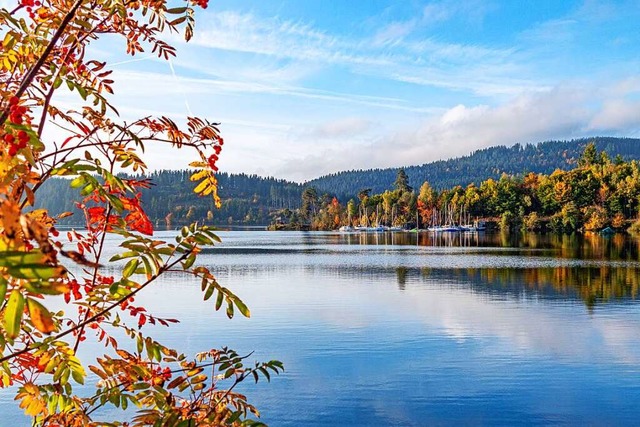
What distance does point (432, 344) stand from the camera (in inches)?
643

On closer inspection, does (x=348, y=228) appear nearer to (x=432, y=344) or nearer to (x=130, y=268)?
(x=432, y=344)

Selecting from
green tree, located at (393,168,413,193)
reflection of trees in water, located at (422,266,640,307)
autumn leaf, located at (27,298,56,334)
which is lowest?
reflection of trees in water, located at (422,266,640,307)

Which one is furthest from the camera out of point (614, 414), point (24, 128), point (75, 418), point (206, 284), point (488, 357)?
point (488, 357)

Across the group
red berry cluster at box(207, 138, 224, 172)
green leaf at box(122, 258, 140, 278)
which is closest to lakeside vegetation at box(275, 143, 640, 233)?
red berry cluster at box(207, 138, 224, 172)

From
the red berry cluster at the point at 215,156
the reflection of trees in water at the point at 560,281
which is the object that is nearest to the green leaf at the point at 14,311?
the red berry cluster at the point at 215,156

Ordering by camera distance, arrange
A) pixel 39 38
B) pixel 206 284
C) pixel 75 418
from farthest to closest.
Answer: pixel 75 418
pixel 39 38
pixel 206 284

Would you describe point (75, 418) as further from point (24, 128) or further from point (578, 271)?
point (578, 271)

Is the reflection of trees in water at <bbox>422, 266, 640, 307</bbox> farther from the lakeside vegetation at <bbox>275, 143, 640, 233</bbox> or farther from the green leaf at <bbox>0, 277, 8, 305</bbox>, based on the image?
the lakeside vegetation at <bbox>275, 143, 640, 233</bbox>

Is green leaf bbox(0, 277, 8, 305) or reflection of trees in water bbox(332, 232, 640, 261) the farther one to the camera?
reflection of trees in water bbox(332, 232, 640, 261)

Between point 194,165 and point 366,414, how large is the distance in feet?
32.8

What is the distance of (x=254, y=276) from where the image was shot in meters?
32.4

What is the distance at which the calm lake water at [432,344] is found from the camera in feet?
37.6

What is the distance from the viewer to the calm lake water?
11.4 meters

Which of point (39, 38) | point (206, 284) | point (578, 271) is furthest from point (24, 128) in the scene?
point (578, 271)
